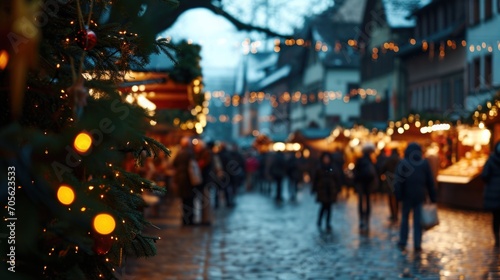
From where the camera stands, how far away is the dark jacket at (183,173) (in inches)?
888

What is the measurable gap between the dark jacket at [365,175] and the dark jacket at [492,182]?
5.48 metres

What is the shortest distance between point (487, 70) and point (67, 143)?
38.2 m

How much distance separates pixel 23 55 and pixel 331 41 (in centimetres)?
7407

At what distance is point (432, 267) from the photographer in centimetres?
1430

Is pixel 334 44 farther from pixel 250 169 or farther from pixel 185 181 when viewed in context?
pixel 185 181

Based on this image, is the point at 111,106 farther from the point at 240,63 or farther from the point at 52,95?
the point at 240,63

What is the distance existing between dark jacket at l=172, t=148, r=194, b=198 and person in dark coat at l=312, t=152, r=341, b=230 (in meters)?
2.60

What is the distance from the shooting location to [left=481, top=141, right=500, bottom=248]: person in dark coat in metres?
17.0

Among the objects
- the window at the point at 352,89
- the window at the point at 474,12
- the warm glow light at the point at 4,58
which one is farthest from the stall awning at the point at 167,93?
the window at the point at 352,89

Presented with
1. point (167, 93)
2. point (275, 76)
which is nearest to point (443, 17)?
point (167, 93)

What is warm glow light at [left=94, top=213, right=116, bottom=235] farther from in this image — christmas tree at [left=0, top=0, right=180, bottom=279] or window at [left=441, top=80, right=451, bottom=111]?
window at [left=441, top=80, right=451, bottom=111]

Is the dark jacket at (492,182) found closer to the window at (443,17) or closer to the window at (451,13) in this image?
the window at (451,13)

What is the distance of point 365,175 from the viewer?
2280cm

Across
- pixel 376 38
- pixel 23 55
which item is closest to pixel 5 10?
pixel 23 55
